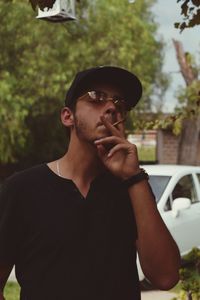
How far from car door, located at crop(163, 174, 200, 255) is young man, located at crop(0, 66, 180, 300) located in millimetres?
7587

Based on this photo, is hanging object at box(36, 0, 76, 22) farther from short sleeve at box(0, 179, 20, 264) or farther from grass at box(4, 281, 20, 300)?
grass at box(4, 281, 20, 300)

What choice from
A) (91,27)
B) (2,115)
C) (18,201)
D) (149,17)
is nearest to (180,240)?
(18,201)

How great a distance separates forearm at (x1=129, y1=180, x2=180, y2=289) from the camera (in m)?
2.41

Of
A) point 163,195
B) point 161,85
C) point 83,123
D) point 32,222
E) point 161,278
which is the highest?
point 83,123

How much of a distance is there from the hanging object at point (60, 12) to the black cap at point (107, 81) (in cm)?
256

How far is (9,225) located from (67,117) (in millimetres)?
418

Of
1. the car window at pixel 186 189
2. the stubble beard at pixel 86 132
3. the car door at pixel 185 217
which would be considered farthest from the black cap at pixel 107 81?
the car window at pixel 186 189

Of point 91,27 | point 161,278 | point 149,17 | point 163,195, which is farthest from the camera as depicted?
point 149,17

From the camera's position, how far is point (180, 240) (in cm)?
1051

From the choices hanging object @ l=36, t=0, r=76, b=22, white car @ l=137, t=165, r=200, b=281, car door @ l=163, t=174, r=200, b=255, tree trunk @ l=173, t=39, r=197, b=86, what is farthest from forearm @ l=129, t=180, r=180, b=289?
tree trunk @ l=173, t=39, r=197, b=86

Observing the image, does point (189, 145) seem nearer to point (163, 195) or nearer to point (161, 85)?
point (163, 195)

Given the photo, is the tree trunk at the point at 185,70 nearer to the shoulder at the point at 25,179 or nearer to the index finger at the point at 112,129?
the shoulder at the point at 25,179

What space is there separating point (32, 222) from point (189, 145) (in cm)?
1884

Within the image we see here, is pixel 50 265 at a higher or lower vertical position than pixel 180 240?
higher
